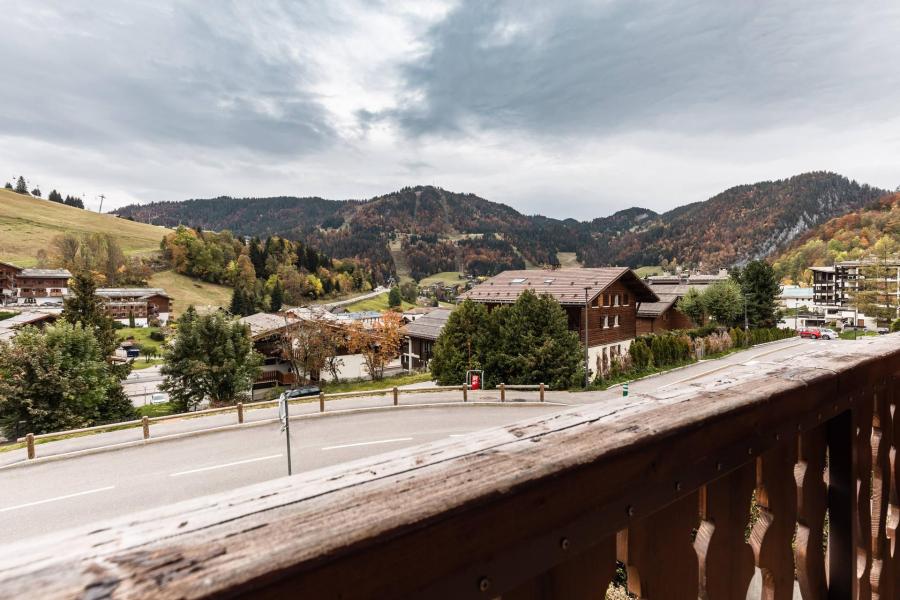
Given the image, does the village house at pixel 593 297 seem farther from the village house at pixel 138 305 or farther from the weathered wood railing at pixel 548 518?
the village house at pixel 138 305

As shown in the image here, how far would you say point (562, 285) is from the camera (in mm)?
27109

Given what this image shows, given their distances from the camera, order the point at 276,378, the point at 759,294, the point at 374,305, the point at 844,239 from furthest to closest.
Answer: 1. the point at 844,239
2. the point at 374,305
3. the point at 759,294
4. the point at 276,378

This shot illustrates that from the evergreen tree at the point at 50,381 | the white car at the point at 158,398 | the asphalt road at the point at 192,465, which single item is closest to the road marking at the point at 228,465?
the asphalt road at the point at 192,465

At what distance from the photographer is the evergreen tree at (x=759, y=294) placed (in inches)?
1657

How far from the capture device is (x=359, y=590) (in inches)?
20.0

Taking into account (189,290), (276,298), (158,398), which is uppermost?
(189,290)

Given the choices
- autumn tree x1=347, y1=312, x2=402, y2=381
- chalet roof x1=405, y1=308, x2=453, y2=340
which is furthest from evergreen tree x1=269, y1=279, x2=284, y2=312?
autumn tree x1=347, y1=312, x2=402, y2=381

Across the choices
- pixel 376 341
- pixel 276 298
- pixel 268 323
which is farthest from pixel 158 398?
pixel 276 298

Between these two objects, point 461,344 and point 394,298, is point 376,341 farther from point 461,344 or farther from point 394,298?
point 394,298

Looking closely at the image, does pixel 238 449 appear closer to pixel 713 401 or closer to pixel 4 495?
pixel 4 495

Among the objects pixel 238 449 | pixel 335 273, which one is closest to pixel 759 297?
pixel 238 449

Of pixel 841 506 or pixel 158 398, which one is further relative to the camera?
pixel 158 398

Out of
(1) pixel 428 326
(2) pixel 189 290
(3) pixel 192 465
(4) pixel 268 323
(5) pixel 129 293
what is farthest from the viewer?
(2) pixel 189 290

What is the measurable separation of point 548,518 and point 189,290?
10575 cm
